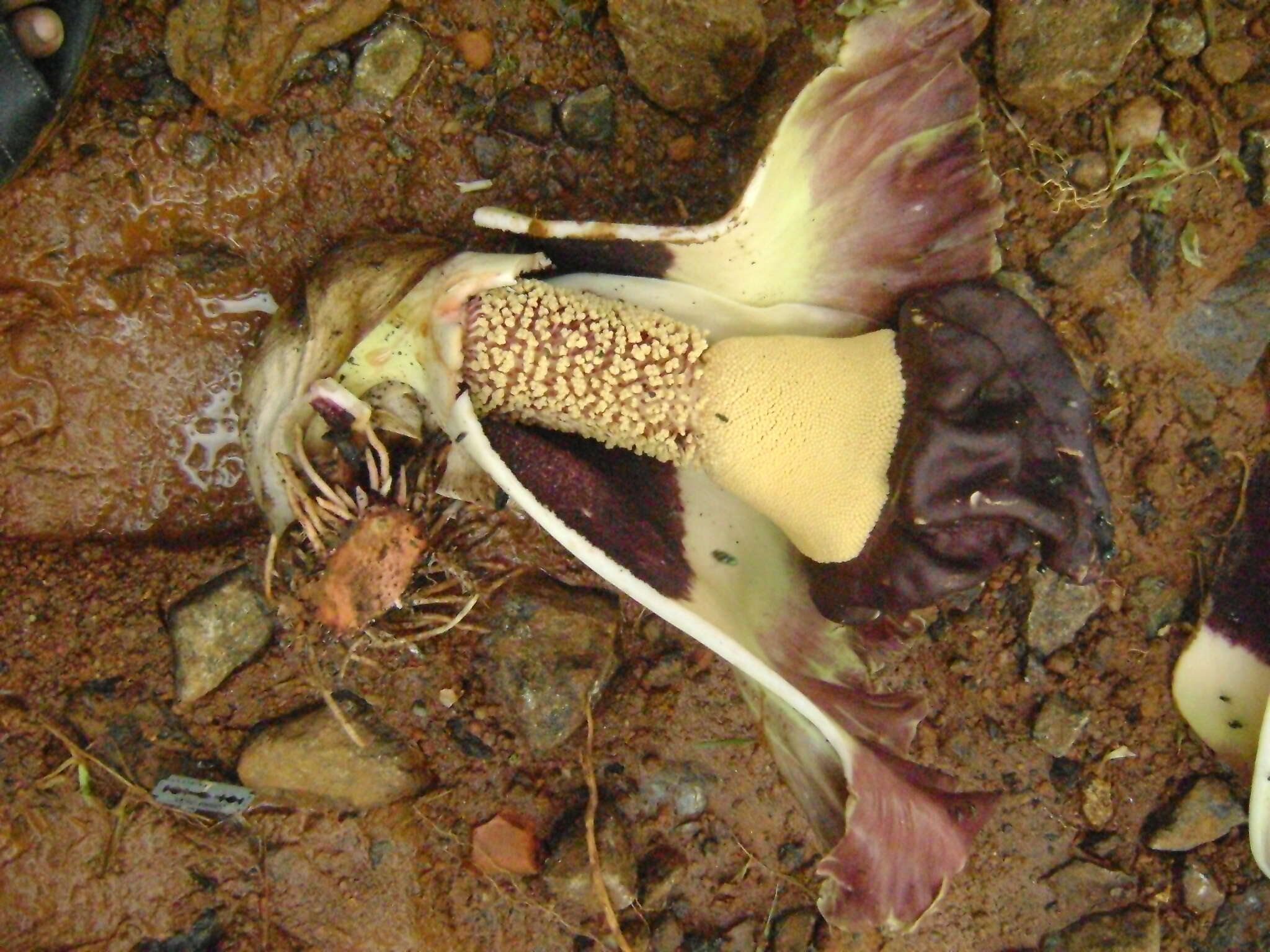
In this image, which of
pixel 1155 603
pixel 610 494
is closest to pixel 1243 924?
pixel 1155 603

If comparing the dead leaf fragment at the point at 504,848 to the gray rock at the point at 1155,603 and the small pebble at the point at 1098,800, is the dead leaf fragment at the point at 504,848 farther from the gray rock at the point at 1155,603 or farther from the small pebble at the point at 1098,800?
the gray rock at the point at 1155,603

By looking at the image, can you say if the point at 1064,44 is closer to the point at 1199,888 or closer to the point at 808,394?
the point at 808,394

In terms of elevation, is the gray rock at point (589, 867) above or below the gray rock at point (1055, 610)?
below

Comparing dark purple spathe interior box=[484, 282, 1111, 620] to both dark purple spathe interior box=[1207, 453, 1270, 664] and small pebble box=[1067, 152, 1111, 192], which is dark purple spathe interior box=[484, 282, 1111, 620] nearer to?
small pebble box=[1067, 152, 1111, 192]

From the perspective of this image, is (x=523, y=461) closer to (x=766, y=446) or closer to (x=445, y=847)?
(x=766, y=446)

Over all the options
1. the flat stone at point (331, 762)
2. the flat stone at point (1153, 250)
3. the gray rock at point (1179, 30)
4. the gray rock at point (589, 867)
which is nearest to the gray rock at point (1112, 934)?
the gray rock at point (589, 867)
